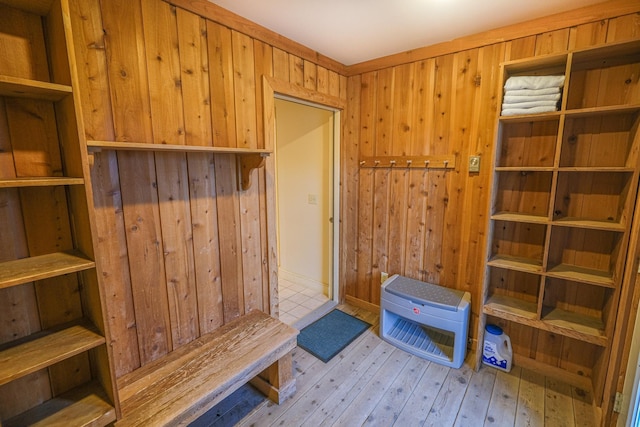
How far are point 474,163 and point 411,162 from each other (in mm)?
492

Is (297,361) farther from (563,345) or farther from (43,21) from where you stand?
(43,21)

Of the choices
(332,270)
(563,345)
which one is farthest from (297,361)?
(563,345)

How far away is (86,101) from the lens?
4.28 feet

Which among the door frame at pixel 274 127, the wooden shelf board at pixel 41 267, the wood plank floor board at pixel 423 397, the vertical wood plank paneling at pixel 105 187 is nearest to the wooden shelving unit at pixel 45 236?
the wooden shelf board at pixel 41 267

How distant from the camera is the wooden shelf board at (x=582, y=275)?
5.50 ft

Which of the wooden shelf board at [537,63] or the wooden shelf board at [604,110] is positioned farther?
the wooden shelf board at [537,63]

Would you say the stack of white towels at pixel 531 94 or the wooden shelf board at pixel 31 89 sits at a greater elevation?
the stack of white towels at pixel 531 94

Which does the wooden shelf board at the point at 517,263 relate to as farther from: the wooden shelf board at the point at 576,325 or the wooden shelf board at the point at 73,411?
the wooden shelf board at the point at 73,411

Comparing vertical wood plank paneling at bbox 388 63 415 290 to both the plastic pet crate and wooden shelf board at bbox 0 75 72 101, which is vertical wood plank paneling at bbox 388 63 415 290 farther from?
wooden shelf board at bbox 0 75 72 101

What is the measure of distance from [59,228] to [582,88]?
2925 millimetres

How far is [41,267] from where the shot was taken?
3.50 feet

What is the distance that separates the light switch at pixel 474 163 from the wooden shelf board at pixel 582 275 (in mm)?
830

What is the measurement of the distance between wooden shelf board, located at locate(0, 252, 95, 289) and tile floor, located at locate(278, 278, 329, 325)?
1946mm

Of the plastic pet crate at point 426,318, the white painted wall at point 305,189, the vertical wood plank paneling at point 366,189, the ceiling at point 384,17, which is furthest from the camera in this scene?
the white painted wall at point 305,189
